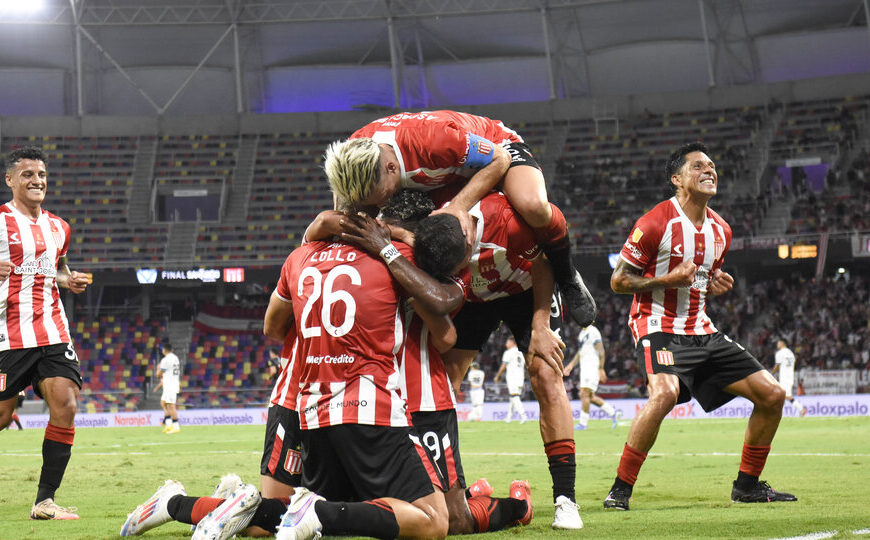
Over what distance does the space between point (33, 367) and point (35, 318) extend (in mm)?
342

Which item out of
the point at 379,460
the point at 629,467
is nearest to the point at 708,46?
the point at 629,467

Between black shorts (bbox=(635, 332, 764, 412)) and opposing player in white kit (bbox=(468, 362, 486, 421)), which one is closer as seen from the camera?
black shorts (bbox=(635, 332, 764, 412))

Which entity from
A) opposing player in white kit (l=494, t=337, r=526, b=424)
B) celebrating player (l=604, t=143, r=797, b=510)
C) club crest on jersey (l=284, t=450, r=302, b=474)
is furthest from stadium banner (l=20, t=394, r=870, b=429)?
club crest on jersey (l=284, t=450, r=302, b=474)

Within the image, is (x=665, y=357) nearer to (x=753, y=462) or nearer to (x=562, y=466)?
(x=753, y=462)

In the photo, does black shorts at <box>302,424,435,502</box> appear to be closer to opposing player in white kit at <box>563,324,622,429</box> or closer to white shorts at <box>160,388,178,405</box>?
opposing player in white kit at <box>563,324,622,429</box>

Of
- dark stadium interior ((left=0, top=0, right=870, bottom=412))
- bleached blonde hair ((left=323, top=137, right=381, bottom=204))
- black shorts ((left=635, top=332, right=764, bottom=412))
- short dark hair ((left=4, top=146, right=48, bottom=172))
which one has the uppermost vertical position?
dark stadium interior ((left=0, top=0, right=870, bottom=412))

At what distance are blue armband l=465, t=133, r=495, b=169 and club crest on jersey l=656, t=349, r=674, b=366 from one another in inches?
93.1

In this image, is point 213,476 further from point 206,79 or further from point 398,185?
point 206,79

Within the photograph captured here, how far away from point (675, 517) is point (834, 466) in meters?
4.18

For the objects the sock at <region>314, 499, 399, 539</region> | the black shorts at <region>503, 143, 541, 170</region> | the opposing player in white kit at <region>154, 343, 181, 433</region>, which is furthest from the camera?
the opposing player in white kit at <region>154, 343, 181, 433</region>

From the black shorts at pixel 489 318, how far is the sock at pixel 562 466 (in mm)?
676

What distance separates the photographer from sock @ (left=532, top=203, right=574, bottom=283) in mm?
5637

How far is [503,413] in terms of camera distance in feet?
84.0

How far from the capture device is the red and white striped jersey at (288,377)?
507 cm
